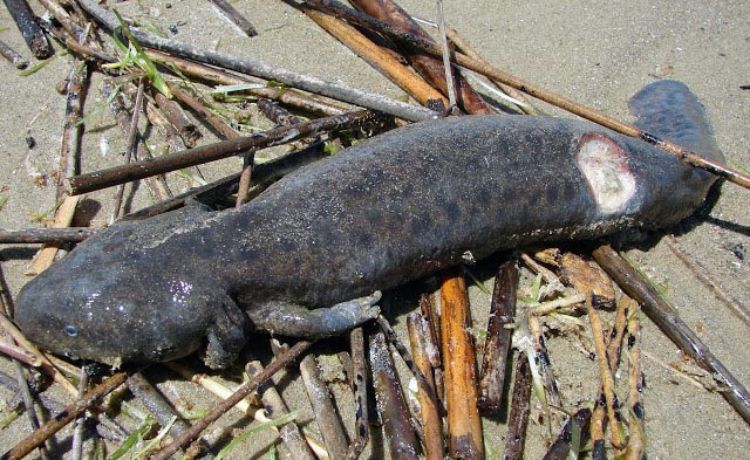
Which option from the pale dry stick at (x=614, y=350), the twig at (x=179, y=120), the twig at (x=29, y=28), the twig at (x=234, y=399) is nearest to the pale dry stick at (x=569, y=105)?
the pale dry stick at (x=614, y=350)

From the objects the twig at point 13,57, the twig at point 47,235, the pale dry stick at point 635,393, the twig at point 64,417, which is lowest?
the pale dry stick at point 635,393

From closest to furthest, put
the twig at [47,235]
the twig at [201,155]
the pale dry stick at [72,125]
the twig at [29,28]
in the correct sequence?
the twig at [201,155], the twig at [47,235], the pale dry stick at [72,125], the twig at [29,28]

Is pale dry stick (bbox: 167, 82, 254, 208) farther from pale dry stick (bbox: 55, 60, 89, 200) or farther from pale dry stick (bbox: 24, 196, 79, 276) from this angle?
pale dry stick (bbox: 24, 196, 79, 276)

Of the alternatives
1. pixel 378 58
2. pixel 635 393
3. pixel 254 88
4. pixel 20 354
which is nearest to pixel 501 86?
pixel 378 58

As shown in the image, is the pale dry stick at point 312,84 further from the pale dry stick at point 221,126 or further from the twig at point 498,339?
the twig at point 498,339

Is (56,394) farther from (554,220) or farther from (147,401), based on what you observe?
(554,220)

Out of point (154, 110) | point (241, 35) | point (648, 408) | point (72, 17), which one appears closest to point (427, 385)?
point (648, 408)

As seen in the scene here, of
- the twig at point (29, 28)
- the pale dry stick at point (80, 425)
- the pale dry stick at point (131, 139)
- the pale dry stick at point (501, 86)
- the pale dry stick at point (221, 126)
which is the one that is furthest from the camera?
the pale dry stick at point (501, 86)
